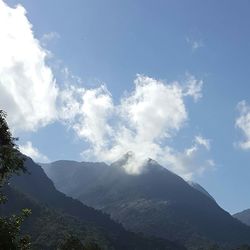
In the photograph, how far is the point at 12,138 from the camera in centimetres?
4053

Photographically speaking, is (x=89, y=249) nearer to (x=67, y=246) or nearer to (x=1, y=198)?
(x=67, y=246)

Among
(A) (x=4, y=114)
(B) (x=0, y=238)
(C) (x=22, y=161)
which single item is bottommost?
(B) (x=0, y=238)

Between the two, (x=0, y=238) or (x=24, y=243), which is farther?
(x=24, y=243)

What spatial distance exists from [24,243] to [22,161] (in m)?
8.14

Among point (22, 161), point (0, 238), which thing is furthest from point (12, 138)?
point (0, 238)

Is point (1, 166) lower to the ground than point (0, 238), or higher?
higher

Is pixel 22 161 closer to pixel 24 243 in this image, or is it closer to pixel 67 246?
pixel 24 243

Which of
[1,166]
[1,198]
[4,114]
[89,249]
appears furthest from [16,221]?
[89,249]

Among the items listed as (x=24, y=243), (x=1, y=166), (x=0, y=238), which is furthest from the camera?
(x=24, y=243)

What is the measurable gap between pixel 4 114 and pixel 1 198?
670 cm

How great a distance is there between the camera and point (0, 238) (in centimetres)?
3650

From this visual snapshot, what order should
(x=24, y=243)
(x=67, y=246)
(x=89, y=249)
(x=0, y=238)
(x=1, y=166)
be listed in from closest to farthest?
(x=0, y=238)
(x=1, y=166)
(x=24, y=243)
(x=67, y=246)
(x=89, y=249)

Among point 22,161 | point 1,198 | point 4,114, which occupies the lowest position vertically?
→ point 1,198

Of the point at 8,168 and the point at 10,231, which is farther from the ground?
the point at 8,168
